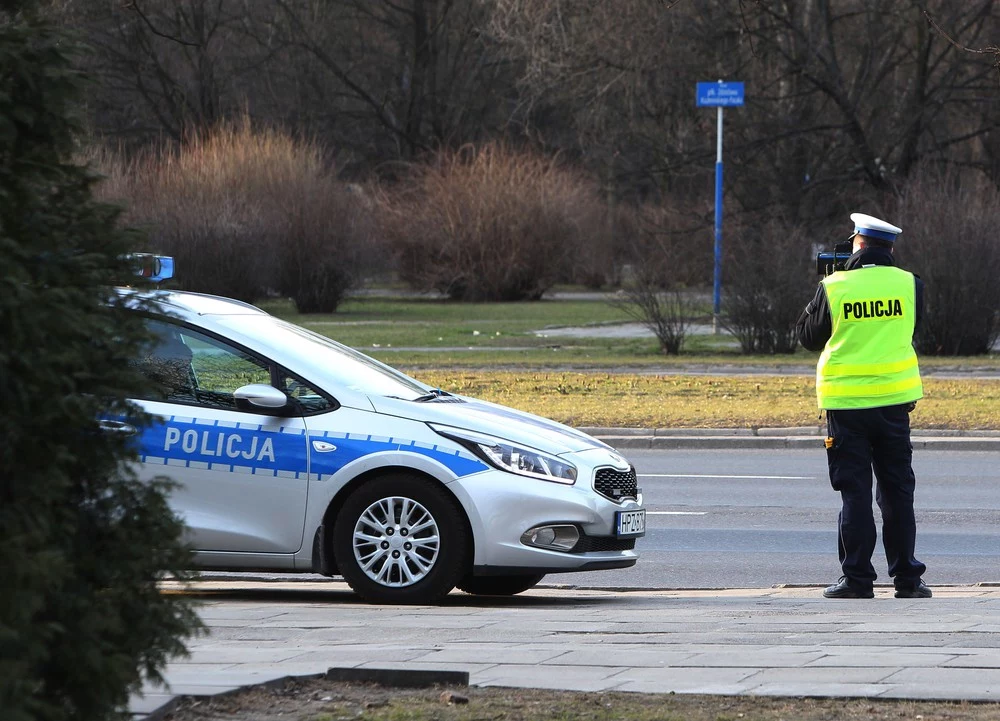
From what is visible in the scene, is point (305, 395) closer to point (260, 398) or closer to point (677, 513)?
point (260, 398)

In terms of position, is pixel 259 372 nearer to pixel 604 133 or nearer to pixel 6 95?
pixel 6 95

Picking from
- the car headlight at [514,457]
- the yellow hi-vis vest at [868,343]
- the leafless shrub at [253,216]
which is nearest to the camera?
the car headlight at [514,457]

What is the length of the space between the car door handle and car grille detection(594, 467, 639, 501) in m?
4.54

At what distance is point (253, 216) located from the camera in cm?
3597

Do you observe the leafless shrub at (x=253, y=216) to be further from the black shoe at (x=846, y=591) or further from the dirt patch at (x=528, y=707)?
the dirt patch at (x=528, y=707)

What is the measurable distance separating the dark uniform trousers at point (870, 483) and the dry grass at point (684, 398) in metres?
8.10

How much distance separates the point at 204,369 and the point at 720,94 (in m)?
19.8

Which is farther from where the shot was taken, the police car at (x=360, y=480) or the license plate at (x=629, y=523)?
the license plate at (x=629, y=523)

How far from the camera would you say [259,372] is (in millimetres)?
7973

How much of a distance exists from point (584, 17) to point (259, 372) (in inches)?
1081

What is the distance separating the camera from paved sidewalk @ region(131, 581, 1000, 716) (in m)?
4.96

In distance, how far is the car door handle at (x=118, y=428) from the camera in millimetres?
3457

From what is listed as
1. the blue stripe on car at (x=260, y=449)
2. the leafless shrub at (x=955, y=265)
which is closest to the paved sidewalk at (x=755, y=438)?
the blue stripe on car at (x=260, y=449)

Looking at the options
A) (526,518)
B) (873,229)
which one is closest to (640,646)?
(526,518)
